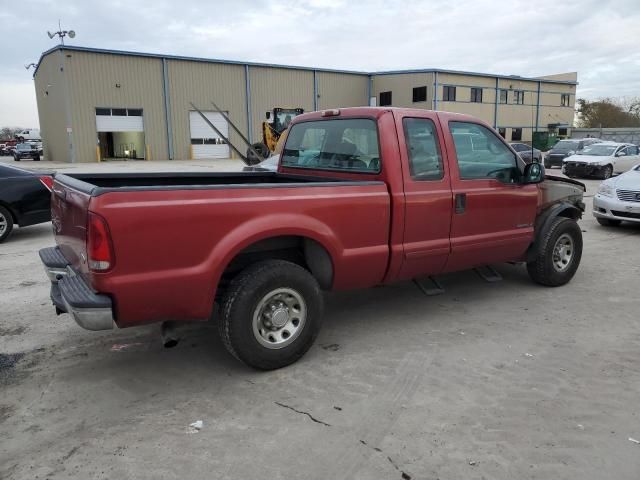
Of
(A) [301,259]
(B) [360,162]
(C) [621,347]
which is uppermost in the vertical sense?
(B) [360,162]

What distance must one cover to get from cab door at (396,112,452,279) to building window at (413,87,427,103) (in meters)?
42.0

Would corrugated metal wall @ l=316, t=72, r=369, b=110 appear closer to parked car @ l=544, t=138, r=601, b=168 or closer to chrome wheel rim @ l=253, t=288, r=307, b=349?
parked car @ l=544, t=138, r=601, b=168

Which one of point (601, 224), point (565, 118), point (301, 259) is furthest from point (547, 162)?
point (565, 118)

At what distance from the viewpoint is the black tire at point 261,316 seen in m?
3.55

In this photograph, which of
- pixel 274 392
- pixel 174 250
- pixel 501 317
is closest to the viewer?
pixel 174 250

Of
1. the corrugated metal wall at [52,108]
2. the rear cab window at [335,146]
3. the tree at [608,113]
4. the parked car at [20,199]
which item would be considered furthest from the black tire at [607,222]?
the tree at [608,113]

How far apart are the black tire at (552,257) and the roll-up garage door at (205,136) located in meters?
33.8

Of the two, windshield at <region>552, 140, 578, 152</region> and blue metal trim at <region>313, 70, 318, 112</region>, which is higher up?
blue metal trim at <region>313, 70, 318, 112</region>

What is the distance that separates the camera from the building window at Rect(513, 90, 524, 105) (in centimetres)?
5156

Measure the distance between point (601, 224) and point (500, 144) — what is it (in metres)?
6.81

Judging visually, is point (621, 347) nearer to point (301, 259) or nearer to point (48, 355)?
point (301, 259)

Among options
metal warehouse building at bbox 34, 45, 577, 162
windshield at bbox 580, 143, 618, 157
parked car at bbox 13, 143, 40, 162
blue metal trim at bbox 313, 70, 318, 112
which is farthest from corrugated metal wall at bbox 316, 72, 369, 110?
windshield at bbox 580, 143, 618, 157

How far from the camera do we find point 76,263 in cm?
359

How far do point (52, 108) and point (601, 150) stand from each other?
34156mm
